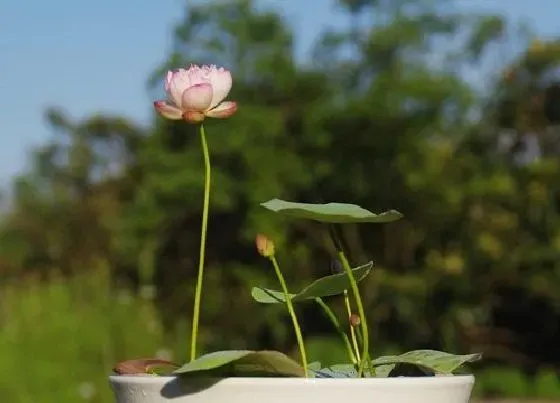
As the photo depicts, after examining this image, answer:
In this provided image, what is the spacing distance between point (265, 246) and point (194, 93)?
103 millimetres

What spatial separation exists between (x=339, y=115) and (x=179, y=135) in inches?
49.2

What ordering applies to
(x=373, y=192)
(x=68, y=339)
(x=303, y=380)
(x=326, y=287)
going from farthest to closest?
1. (x=373, y=192)
2. (x=68, y=339)
3. (x=326, y=287)
4. (x=303, y=380)

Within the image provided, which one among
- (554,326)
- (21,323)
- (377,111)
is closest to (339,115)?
(377,111)

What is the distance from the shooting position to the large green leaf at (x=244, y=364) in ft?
1.81

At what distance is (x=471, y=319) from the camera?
8.95 m

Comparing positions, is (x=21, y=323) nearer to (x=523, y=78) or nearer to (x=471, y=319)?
(x=471, y=319)

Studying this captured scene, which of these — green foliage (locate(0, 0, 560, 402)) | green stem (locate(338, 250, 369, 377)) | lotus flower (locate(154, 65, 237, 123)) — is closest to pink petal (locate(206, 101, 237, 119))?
lotus flower (locate(154, 65, 237, 123))

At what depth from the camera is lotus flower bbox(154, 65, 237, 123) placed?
66 centimetres

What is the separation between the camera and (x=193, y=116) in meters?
A: 0.66

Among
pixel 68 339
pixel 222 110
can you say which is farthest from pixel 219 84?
pixel 68 339

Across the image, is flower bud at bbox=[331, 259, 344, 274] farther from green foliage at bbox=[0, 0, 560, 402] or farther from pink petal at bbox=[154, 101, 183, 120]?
green foliage at bbox=[0, 0, 560, 402]

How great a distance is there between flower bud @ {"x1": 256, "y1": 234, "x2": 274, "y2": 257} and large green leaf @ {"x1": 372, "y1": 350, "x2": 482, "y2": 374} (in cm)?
9

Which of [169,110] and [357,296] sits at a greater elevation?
[169,110]

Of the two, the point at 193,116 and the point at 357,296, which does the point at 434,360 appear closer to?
the point at 357,296
